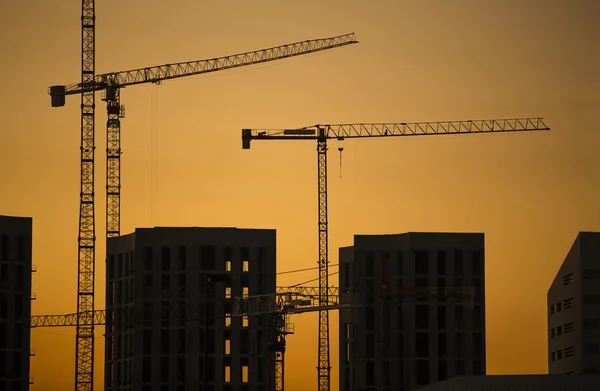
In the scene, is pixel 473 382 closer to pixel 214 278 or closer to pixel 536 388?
pixel 536 388

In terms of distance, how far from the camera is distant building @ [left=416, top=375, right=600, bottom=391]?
483ft

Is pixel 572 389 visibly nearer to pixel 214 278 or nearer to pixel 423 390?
pixel 423 390

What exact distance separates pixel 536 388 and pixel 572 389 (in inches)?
120

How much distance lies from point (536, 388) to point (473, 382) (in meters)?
8.97

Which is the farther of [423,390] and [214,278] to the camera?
[423,390]

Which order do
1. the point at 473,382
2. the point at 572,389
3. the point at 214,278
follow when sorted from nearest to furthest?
1. the point at 214,278
2. the point at 572,389
3. the point at 473,382

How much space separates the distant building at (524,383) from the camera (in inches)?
5792

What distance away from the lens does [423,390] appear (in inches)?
6117

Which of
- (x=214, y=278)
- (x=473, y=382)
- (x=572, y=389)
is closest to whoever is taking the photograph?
(x=214, y=278)

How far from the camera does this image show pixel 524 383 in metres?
150

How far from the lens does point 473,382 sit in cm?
15475

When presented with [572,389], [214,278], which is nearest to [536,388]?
[572,389]

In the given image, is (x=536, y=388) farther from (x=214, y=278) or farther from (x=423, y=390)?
(x=214, y=278)

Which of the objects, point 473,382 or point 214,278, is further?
point 473,382
